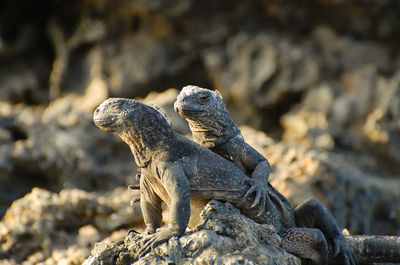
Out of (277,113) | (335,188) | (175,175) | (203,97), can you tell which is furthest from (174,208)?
(277,113)

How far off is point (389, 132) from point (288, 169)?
8.60ft

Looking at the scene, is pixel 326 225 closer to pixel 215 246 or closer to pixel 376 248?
pixel 376 248

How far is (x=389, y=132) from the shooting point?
7.27m

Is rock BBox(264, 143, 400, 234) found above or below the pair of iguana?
above

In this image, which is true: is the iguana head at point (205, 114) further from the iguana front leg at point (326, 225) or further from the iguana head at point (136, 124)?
the iguana front leg at point (326, 225)

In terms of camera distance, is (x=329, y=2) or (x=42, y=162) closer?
(x=42, y=162)

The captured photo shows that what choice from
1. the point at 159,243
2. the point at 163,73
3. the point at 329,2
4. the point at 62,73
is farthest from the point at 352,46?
the point at 159,243

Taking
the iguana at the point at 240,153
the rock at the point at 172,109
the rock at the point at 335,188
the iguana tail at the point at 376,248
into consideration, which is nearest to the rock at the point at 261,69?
the rock at the point at 172,109

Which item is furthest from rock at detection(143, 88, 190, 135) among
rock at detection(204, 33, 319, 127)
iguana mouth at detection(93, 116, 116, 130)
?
iguana mouth at detection(93, 116, 116, 130)

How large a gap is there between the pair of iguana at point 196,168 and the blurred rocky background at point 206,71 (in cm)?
285

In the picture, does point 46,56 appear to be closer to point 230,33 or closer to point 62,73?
point 62,73

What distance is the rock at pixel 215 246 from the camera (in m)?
2.91

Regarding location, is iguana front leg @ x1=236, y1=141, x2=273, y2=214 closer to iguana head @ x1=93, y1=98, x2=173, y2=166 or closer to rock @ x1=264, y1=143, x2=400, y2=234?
iguana head @ x1=93, y1=98, x2=173, y2=166

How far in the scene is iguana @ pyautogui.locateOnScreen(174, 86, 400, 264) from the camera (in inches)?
133
